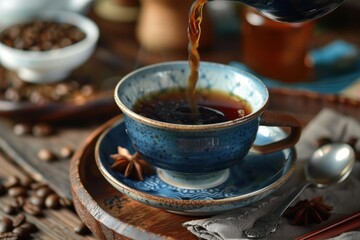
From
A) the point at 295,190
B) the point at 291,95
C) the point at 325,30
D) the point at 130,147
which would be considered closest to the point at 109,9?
the point at 325,30

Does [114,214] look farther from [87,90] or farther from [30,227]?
[87,90]

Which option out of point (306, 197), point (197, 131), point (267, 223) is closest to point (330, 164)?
point (306, 197)

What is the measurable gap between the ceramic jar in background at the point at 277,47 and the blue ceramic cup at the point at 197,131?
1.82 feet

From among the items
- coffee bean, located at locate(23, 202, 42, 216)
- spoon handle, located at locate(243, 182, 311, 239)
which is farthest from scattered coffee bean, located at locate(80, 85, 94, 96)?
spoon handle, located at locate(243, 182, 311, 239)

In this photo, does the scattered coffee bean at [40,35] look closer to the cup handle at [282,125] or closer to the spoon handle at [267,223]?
the cup handle at [282,125]

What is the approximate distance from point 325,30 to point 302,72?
0.39 meters

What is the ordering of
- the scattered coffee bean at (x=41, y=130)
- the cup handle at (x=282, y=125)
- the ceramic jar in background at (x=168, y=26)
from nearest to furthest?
the cup handle at (x=282, y=125) < the scattered coffee bean at (x=41, y=130) < the ceramic jar in background at (x=168, y=26)

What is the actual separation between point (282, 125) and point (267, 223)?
19 centimetres

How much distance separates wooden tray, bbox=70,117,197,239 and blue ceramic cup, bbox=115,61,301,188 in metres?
0.08

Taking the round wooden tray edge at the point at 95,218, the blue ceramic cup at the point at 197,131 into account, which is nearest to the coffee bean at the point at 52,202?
the round wooden tray edge at the point at 95,218

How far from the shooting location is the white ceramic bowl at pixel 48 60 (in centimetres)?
175

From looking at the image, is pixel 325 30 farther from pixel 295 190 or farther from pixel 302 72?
pixel 295 190

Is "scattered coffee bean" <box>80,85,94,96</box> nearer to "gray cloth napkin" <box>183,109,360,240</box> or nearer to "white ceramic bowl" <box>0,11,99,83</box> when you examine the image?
"white ceramic bowl" <box>0,11,99,83</box>

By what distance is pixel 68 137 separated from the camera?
1.58 meters
